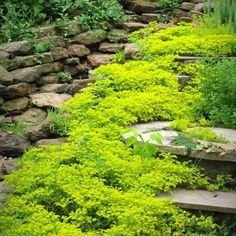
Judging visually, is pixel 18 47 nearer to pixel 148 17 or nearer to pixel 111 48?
pixel 111 48

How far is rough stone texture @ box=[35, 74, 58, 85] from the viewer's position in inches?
292

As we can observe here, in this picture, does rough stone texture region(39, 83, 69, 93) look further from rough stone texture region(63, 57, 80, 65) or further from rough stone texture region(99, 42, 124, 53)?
rough stone texture region(99, 42, 124, 53)

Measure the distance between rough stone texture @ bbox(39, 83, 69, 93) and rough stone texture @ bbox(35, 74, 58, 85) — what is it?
0.29ft

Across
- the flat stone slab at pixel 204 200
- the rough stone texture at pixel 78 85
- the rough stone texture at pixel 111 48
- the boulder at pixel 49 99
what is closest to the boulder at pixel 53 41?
the rough stone texture at pixel 111 48

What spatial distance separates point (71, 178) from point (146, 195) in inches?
30.4

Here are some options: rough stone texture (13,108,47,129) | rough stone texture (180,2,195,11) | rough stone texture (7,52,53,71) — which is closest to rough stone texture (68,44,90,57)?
rough stone texture (7,52,53,71)

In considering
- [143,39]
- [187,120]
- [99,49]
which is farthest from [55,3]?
[187,120]

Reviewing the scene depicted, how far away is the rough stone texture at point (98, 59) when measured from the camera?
316 inches

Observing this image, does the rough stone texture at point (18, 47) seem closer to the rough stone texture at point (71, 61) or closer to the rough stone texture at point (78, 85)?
the rough stone texture at point (71, 61)

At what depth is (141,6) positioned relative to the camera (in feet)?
32.4

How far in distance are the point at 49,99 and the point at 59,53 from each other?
1195 millimetres

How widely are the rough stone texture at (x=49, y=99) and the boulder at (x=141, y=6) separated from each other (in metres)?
3.55

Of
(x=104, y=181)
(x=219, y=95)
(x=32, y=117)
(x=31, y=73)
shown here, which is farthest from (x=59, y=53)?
(x=104, y=181)

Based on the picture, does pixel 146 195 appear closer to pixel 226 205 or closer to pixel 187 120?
pixel 226 205
